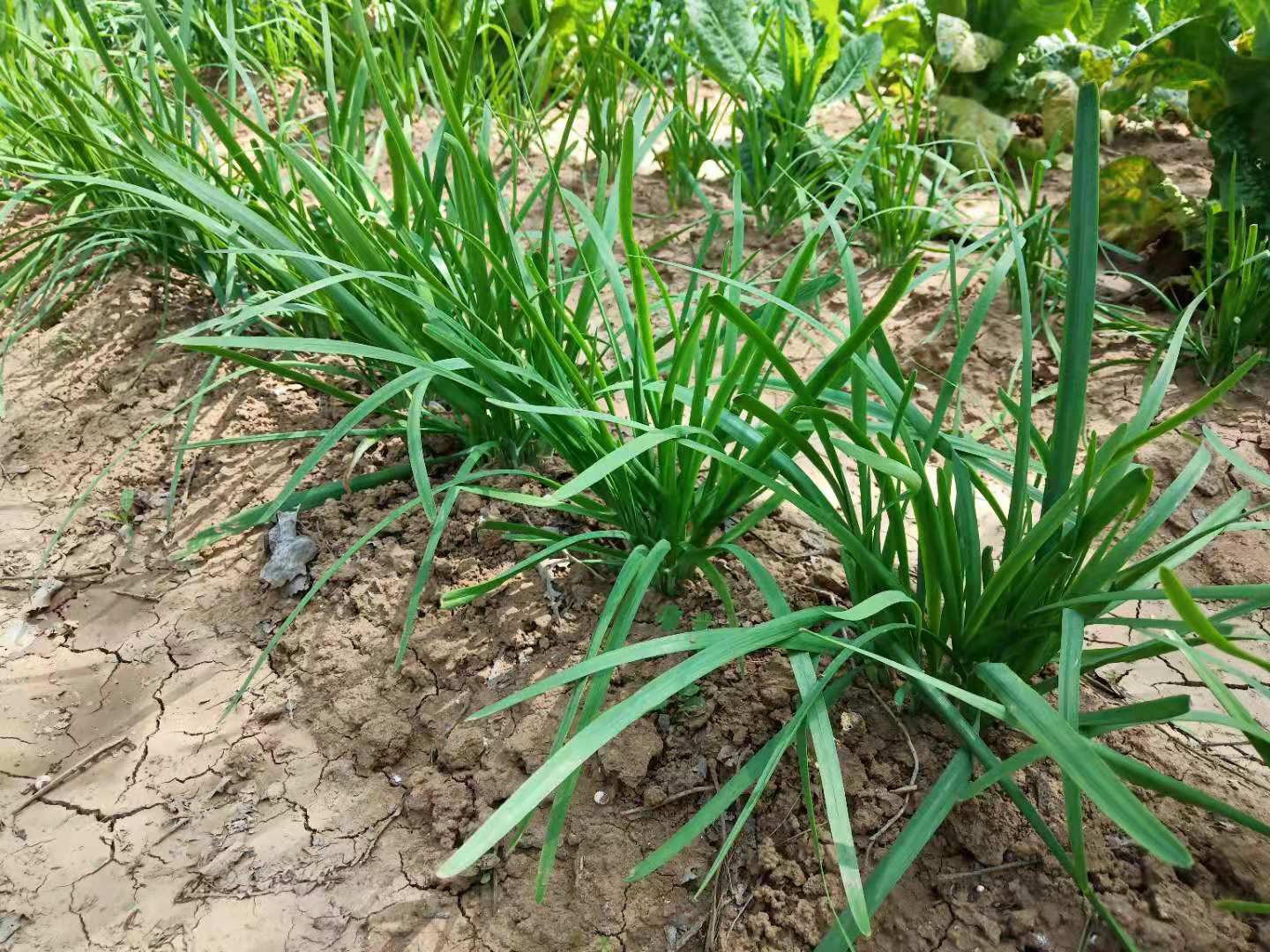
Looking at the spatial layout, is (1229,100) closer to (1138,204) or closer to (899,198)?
(1138,204)

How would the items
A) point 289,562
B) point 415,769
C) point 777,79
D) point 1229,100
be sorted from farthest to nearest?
point 777,79, point 1229,100, point 289,562, point 415,769

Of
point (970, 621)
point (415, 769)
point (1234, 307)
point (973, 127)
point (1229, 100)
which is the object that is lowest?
point (415, 769)

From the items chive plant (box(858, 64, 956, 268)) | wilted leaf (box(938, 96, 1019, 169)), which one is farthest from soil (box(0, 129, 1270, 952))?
wilted leaf (box(938, 96, 1019, 169))

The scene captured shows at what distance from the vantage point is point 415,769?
122cm

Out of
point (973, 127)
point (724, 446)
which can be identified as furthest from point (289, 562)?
point (973, 127)

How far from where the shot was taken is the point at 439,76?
118 cm

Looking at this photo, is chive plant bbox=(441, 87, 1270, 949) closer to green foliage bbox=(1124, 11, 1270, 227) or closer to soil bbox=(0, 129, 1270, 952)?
soil bbox=(0, 129, 1270, 952)

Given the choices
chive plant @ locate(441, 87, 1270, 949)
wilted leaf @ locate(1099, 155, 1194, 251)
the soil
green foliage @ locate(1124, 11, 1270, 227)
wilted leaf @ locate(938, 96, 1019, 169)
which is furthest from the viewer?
wilted leaf @ locate(938, 96, 1019, 169)

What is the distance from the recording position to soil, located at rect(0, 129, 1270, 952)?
0.98 m

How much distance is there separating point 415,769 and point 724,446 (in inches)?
24.8

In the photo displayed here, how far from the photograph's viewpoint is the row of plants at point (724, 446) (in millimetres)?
833

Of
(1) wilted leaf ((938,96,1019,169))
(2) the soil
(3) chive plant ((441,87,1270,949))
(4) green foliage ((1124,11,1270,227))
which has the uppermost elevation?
(4) green foliage ((1124,11,1270,227))

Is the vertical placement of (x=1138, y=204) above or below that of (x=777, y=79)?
below

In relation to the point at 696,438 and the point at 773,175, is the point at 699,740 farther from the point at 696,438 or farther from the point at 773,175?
the point at 773,175
